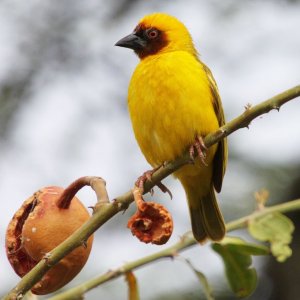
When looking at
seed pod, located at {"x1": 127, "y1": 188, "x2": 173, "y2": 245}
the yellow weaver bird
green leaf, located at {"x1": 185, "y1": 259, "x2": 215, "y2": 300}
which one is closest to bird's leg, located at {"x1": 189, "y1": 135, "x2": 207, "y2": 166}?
the yellow weaver bird

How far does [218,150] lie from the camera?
3.54 meters

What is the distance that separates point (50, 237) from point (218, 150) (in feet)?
5.20

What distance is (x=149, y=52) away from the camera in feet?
12.8

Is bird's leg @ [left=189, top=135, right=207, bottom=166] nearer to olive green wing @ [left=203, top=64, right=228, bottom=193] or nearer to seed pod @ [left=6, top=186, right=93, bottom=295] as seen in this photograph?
→ olive green wing @ [left=203, top=64, right=228, bottom=193]

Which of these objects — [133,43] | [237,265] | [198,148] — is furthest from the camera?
[133,43]

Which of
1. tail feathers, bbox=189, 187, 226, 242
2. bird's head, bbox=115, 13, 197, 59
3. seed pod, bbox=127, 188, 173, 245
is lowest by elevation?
tail feathers, bbox=189, 187, 226, 242

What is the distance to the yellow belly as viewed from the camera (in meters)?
3.34

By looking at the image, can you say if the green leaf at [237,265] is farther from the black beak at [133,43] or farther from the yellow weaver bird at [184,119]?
the black beak at [133,43]

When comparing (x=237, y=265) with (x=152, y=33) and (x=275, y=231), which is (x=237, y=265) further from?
(x=152, y=33)

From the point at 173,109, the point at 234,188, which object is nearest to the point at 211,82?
the point at 173,109

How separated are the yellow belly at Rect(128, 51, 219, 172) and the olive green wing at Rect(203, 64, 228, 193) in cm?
4

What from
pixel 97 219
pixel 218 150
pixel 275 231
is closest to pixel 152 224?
pixel 97 219

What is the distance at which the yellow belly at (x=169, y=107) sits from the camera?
3342 millimetres

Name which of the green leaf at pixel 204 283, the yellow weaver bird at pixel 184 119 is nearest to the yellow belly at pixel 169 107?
the yellow weaver bird at pixel 184 119
